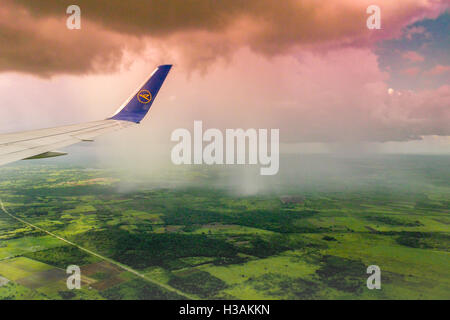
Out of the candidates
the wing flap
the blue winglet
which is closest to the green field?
the blue winglet

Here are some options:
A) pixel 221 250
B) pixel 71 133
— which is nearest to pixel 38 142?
pixel 71 133

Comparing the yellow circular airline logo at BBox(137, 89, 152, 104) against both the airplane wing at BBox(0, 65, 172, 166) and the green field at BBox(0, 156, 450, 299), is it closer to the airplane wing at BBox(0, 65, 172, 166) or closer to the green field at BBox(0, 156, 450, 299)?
the airplane wing at BBox(0, 65, 172, 166)

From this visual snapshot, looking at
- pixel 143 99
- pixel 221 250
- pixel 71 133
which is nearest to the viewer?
pixel 71 133

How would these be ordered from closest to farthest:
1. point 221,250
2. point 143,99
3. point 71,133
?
point 71,133 → point 143,99 → point 221,250

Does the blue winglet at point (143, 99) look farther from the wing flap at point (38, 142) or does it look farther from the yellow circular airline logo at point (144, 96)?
the wing flap at point (38, 142)

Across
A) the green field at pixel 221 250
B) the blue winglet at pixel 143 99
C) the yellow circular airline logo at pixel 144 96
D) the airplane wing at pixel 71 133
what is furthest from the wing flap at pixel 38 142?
the green field at pixel 221 250

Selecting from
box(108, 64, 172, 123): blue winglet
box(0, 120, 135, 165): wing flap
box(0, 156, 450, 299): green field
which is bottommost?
box(0, 156, 450, 299): green field

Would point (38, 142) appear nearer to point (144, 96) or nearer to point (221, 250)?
point (144, 96)
